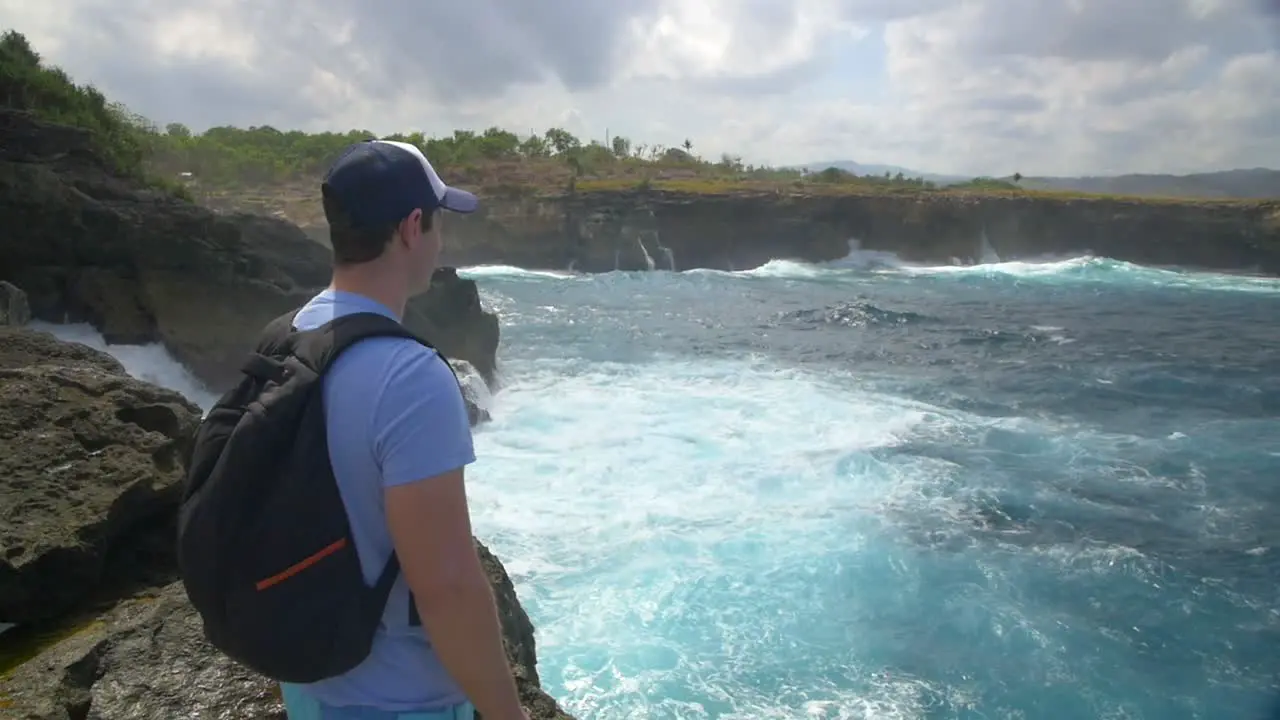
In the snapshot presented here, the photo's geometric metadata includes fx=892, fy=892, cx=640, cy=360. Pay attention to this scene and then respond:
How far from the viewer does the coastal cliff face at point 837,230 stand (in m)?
45.8

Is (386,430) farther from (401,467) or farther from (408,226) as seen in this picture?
(408,226)

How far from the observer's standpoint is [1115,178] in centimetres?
8125

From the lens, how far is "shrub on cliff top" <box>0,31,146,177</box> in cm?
1322

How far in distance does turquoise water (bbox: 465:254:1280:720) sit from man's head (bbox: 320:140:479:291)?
17.2 feet

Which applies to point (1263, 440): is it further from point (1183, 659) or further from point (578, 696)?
point (578, 696)

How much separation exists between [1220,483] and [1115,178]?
80.2 m

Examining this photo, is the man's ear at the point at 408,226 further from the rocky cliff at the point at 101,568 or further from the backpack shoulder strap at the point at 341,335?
the rocky cliff at the point at 101,568

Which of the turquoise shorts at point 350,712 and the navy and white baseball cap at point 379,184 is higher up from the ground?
the navy and white baseball cap at point 379,184

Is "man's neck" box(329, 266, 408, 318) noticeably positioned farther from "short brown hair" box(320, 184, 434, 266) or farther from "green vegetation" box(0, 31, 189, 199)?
"green vegetation" box(0, 31, 189, 199)

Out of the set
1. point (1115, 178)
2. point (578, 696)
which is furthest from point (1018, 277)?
point (1115, 178)

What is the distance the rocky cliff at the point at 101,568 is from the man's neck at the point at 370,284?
7.21 ft

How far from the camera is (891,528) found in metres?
9.77

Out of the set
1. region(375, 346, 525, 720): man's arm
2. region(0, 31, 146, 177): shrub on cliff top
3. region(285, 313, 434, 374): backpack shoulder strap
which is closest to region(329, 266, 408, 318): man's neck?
region(285, 313, 434, 374): backpack shoulder strap

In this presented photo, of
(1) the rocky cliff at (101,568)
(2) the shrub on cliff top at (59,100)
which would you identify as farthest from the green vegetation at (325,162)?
(1) the rocky cliff at (101,568)
